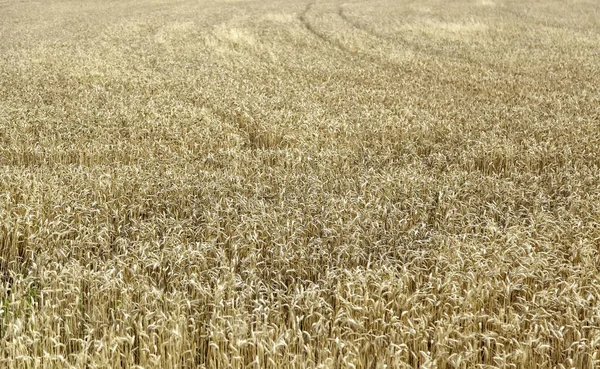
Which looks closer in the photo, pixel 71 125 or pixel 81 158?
pixel 81 158

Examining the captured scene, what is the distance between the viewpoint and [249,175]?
25.8ft

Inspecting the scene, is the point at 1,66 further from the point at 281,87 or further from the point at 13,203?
the point at 13,203

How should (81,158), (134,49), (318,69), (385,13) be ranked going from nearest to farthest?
(81,158) < (318,69) < (134,49) < (385,13)

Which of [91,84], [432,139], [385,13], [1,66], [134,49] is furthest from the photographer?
[385,13]

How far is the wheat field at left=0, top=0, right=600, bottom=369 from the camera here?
416 centimetres

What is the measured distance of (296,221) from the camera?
6031 millimetres

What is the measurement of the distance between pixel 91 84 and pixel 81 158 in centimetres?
619

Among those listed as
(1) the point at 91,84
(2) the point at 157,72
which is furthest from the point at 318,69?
(1) the point at 91,84

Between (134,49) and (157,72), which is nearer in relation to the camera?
(157,72)

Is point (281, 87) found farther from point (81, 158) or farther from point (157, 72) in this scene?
point (81, 158)

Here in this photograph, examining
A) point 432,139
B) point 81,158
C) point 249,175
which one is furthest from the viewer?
point 432,139

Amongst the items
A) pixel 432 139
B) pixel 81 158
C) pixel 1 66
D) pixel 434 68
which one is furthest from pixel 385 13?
pixel 81 158

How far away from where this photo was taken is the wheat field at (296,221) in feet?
13.6

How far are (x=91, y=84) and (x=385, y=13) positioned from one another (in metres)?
23.7
